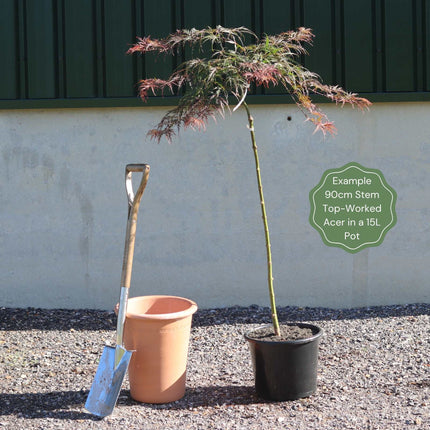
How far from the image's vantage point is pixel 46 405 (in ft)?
14.1

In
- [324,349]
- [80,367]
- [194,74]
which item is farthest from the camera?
[324,349]

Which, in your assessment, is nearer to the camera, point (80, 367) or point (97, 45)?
point (80, 367)

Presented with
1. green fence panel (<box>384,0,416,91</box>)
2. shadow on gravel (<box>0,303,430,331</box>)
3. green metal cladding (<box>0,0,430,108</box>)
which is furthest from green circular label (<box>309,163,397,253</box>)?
green fence panel (<box>384,0,416,91</box>)

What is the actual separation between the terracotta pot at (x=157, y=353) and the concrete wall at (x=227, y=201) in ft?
7.61

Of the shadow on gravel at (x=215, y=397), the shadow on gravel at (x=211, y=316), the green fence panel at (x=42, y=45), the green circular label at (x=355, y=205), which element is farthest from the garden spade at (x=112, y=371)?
the green fence panel at (x=42, y=45)

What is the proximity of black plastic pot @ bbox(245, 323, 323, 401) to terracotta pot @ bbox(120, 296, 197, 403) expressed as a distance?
0.51 metres

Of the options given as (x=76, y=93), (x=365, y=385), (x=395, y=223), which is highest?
(x=76, y=93)

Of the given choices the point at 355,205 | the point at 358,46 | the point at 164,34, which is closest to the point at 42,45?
the point at 164,34

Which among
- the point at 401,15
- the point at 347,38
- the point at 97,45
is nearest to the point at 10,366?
the point at 97,45

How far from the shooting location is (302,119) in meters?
6.64

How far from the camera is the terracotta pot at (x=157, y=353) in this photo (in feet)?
13.8

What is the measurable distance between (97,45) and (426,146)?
3.64m

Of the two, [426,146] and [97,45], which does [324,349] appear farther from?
Result: [97,45]

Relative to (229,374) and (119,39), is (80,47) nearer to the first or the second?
(119,39)
